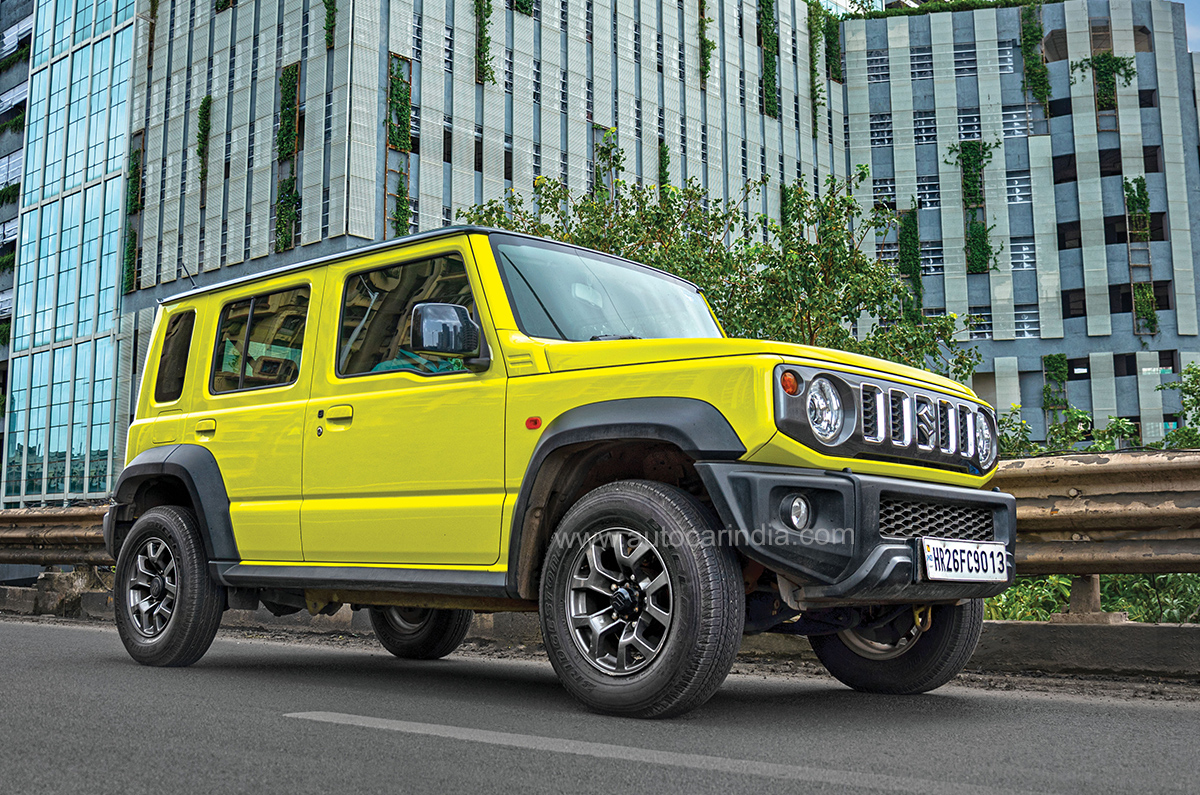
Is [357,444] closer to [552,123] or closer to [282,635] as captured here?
[282,635]

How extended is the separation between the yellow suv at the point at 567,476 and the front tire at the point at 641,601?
0.04 ft

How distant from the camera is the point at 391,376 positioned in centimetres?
525

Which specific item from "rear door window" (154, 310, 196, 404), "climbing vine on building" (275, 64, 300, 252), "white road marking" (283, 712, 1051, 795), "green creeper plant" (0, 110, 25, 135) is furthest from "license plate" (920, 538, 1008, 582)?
"green creeper plant" (0, 110, 25, 135)

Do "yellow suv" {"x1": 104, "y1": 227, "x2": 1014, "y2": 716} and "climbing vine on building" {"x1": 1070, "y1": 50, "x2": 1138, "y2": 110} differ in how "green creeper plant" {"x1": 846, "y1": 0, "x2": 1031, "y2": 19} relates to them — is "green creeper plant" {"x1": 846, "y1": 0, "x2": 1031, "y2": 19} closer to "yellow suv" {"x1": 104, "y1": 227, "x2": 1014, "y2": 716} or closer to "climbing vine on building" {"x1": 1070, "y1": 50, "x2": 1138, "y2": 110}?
"climbing vine on building" {"x1": 1070, "y1": 50, "x2": 1138, "y2": 110}

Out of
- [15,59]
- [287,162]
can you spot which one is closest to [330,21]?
[287,162]

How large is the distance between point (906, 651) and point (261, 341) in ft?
12.0

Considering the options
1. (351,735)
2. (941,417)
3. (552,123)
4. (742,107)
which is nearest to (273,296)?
(351,735)

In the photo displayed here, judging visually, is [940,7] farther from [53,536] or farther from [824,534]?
[824,534]

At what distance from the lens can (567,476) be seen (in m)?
4.65

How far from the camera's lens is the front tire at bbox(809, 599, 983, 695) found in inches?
197

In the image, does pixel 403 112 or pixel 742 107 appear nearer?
pixel 403 112

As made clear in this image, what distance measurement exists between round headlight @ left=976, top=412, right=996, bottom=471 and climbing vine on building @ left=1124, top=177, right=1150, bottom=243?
51.7 m

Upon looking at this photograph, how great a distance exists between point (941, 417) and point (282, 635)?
5.90 m

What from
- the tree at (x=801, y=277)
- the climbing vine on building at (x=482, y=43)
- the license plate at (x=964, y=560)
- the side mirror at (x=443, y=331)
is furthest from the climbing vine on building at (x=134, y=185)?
the license plate at (x=964, y=560)
